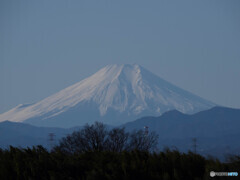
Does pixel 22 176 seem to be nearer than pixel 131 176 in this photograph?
No

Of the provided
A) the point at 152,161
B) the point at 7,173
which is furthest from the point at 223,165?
the point at 7,173

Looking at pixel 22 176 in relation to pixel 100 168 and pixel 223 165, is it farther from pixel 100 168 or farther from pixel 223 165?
pixel 223 165

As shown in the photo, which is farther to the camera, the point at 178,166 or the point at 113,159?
the point at 113,159

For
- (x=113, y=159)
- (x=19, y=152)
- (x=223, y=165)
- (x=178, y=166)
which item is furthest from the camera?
(x=19, y=152)

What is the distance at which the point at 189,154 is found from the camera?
47.4 feet

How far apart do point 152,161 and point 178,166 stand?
0.70m

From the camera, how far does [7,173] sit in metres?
15.0

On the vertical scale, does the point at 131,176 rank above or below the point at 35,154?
below

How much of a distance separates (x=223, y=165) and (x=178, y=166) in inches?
52.1

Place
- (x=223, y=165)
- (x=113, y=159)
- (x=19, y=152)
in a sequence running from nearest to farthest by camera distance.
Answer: (x=223, y=165)
(x=113, y=159)
(x=19, y=152)

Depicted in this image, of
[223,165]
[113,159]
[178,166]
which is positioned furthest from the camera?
[113,159]

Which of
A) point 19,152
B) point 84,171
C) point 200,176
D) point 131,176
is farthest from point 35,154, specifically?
point 200,176

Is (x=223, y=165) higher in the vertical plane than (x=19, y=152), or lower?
lower

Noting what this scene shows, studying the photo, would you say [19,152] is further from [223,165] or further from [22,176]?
[223,165]
